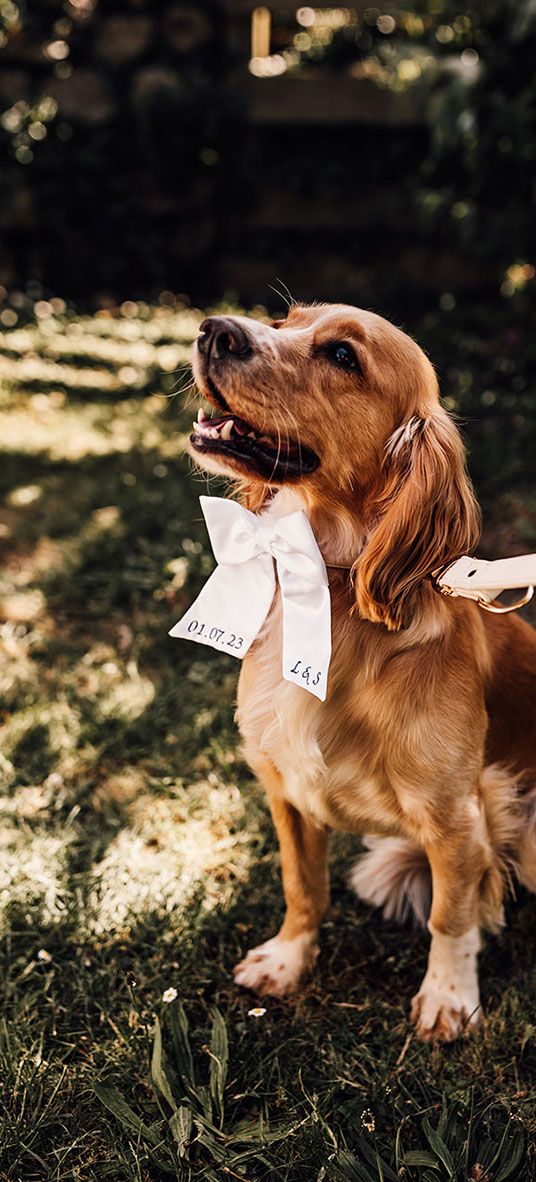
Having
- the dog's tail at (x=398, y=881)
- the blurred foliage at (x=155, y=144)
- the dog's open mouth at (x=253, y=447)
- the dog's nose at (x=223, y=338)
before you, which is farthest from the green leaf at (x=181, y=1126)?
the blurred foliage at (x=155, y=144)

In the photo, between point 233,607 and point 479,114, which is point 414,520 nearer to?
point 233,607

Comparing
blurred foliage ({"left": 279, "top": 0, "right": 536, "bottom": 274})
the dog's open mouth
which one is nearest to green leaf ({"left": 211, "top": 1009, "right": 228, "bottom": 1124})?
the dog's open mouth

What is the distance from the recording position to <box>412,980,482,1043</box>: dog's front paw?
7.36 ft

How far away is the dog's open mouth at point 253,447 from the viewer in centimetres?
185

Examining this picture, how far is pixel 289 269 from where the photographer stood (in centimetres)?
780

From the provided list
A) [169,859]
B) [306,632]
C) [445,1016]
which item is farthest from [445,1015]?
[306,632]

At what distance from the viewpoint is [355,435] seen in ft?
6.21

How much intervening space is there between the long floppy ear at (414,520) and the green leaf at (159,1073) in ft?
3.43

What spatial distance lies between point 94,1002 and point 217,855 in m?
0.57

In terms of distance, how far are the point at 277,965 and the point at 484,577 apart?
116 cm

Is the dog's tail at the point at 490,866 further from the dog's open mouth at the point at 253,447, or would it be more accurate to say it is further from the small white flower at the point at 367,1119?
the dog's open mouth at the point at 253,447

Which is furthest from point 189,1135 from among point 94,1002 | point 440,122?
point 440,122

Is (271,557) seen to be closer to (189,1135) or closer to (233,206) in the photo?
(189,1135)

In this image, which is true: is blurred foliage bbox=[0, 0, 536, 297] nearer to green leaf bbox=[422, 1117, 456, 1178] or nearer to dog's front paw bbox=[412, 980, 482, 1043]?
dog's front paw bbox=[412, 980, 482, 1043]
